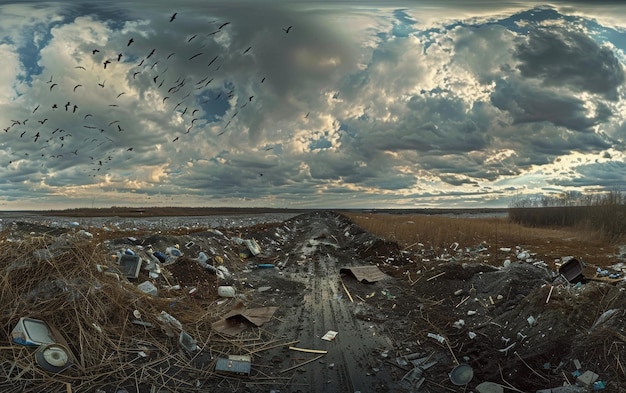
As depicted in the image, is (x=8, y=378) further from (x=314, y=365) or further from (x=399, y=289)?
(x=399, y=289)

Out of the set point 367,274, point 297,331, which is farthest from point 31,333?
point 367,274

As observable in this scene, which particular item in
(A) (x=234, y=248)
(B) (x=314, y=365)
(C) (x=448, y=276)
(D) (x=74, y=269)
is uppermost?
(D) (x=74, y=269)

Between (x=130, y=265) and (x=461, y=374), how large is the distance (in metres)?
5.45

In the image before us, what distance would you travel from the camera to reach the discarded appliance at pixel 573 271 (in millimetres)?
6688

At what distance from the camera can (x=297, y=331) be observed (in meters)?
5.42

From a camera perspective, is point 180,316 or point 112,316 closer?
point 112,316

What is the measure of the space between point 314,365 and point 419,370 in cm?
109

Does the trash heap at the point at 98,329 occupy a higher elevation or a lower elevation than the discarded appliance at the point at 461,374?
higher

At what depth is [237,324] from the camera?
5586 mm

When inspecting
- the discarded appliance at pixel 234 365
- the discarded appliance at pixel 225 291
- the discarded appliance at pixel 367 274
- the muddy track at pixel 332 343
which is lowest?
the discarded appliance at pixel 367 274

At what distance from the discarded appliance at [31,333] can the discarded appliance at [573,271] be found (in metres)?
7.35

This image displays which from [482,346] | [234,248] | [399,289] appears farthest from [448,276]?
[234,248]

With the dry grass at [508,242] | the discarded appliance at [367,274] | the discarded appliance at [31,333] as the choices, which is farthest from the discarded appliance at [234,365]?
the dry grass at [508,242]

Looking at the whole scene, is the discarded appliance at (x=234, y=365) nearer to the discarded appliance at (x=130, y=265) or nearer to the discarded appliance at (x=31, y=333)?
the discarded appliance at (x=31, y=333)
